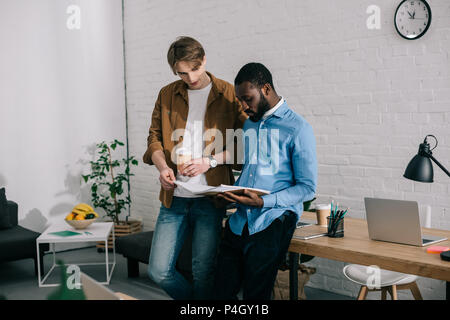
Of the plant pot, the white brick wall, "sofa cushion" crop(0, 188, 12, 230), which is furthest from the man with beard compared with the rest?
the plant pot

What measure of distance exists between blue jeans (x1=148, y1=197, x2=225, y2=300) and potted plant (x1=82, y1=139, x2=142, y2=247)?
102 inches

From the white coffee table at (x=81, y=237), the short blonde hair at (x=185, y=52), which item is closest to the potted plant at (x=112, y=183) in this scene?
the white coffee table at (x=81, y=237)

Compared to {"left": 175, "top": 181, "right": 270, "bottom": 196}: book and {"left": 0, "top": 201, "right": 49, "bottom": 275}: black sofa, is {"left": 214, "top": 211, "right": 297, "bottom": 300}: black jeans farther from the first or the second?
{"left": 0, "top": 201, "right": 49, "bottom": 275}: black sofa

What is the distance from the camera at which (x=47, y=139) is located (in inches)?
189

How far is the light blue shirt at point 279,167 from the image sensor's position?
2.00 m

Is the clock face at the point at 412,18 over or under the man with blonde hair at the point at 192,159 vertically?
over

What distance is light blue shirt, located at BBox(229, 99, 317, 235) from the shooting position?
6.56 feet

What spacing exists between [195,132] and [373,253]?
96cm

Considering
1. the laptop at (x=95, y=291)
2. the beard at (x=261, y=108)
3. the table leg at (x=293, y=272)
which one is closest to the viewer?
the laptop at (x=95, y=291)

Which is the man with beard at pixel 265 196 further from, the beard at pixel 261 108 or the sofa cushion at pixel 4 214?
the sofa cushion at pixel 4 214

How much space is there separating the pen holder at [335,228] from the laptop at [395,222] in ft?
0.46
